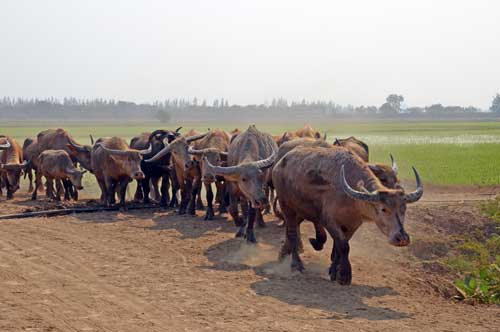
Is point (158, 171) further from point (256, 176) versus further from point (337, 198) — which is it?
point (337, 198)

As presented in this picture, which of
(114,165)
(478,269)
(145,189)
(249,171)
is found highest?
(249,171)

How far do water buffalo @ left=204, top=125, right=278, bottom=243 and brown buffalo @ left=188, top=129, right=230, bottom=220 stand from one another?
Answer: 770 millimetres

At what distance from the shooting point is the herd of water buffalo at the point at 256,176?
9320 mm

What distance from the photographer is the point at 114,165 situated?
16719mm

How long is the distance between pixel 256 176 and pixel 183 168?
471 cm

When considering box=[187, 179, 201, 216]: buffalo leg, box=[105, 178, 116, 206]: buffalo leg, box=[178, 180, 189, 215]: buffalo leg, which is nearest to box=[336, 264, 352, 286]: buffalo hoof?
box=[187, 179, 201, 216]: buffalo leg

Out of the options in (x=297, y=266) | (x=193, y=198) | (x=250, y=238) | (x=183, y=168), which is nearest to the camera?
(x=297, y=266)

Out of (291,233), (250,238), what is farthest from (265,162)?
(291,233)

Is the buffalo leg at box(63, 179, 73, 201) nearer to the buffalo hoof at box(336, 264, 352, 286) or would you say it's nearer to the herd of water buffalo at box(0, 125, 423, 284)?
the herd of water buffalo at box(0, 125, 423, 284)

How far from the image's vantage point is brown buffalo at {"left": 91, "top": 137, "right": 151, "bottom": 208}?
16219 mm

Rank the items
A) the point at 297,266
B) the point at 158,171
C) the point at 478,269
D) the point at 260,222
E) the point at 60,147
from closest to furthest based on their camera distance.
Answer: the point at 297,266
the point at 478,269
the point at 260,222
the point at 158,171
the point at 60,147

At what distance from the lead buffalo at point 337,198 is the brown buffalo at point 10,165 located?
11.7m

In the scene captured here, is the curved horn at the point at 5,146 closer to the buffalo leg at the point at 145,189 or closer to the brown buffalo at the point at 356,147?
the buffalo leg at the point at 145,189

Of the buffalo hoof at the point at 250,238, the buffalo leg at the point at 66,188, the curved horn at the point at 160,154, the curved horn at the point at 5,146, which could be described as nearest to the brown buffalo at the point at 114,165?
the curved horn at the point at 160,154
